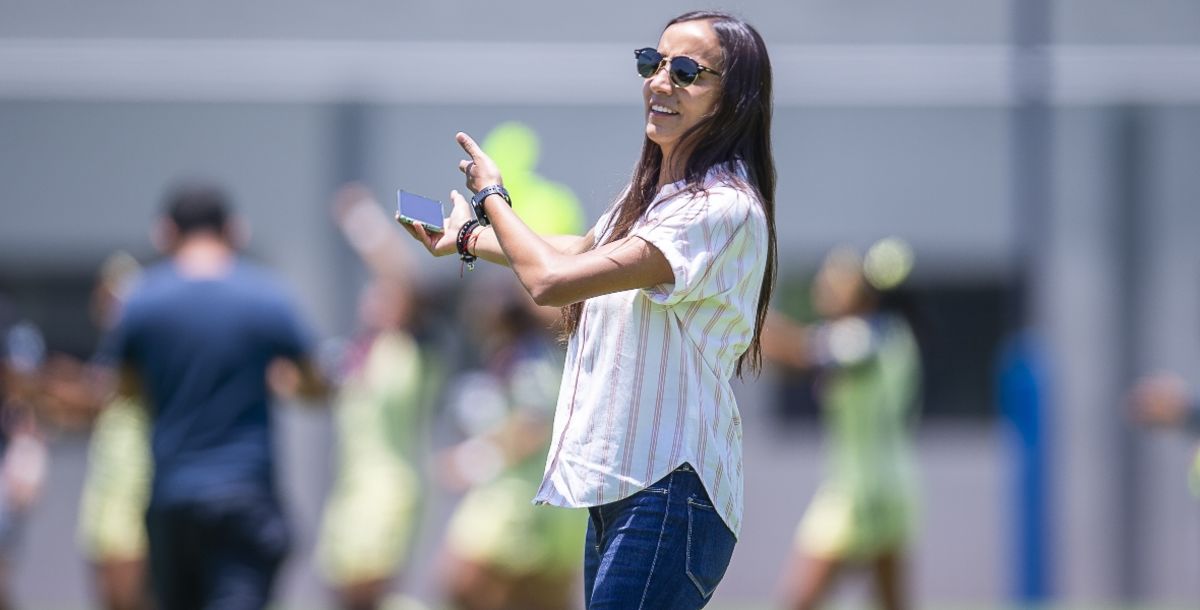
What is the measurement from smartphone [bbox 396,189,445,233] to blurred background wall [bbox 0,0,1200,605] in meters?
7.50

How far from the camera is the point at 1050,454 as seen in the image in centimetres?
1085

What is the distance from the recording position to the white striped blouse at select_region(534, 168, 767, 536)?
3.03 meters

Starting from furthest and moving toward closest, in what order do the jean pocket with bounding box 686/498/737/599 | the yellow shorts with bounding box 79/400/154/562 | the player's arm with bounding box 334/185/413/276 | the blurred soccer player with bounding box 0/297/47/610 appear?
the player's arm with bounding box 334/185/413/276, the yellow shorts with bounding box 79/400/154/562, the blurred soccer player with bounding box 0/297/47/610, the jean pocket with bounding box 686/498/737/599

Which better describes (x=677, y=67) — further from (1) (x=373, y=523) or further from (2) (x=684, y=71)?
(1) (x=373, y=523)

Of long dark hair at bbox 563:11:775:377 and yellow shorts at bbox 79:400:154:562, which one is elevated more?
long dark hair at bbox 563:11:775:377

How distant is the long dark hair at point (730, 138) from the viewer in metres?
3.14

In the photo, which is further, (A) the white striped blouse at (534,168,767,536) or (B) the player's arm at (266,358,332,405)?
(B) the player's arm at (266,358,332,405)

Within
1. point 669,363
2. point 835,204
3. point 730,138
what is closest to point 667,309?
point 669,363

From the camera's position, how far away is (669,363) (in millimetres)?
3072

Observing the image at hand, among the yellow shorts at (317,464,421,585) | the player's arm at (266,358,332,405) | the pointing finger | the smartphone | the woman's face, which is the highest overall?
the woman's face

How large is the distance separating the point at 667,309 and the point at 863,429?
16.9 ft

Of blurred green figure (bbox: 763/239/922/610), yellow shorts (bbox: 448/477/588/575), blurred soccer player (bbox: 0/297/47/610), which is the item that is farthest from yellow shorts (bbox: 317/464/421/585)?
blurred green figure (bbox: 763/239/922/610)

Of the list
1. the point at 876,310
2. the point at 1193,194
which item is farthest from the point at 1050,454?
the point at 876,310

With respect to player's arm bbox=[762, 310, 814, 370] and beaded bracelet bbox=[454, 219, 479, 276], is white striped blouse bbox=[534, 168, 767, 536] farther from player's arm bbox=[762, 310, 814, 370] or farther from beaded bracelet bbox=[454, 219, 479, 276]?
player's arm bbox=[762, 310, 814, 370]
